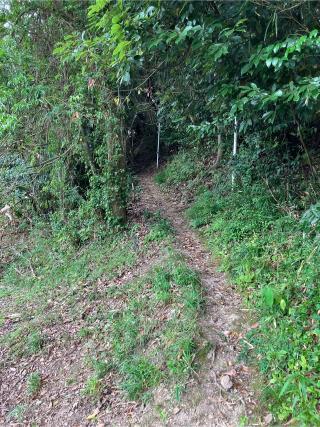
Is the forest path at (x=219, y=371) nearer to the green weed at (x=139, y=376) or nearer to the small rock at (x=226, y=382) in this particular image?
the small rock at (x=226, y=382)

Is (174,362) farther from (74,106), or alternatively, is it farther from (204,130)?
(74,106)

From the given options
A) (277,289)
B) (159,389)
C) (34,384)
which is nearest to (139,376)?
(159,389)

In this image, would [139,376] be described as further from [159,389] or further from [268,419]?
[268,419]

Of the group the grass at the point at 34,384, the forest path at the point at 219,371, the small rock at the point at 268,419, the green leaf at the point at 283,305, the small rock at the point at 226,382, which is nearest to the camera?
the small rock at the point at 268,419

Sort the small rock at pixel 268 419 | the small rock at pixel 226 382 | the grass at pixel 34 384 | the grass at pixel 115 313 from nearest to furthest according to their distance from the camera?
the small rock at pixel 268 419
the small rock at pixel 226 382
the grass at pixel 115 313
the grass at pixel 34 384

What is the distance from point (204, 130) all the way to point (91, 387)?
4073 mm

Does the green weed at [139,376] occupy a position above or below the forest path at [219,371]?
above

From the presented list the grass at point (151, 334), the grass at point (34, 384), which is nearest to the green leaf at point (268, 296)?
the grass at point (151, 334)

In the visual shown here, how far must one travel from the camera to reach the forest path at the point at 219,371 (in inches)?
112

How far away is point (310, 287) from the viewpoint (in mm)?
3293

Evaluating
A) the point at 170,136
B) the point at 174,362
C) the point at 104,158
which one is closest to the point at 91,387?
the point at 174,362

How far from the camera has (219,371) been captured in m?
3.15

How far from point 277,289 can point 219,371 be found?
1051 mm

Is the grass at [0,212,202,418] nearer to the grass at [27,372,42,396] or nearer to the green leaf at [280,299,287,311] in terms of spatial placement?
the grass at [27,372,42,396]
